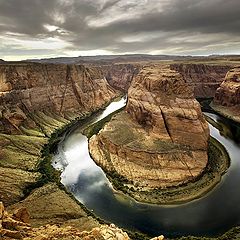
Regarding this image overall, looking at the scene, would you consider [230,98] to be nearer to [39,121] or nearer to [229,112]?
[229,112]

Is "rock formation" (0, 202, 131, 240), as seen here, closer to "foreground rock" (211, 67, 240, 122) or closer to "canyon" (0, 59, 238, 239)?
"canyon" (0, 59, 238, 239)

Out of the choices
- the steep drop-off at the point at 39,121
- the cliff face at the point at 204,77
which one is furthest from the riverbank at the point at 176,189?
the cliff face at the point at 204,77

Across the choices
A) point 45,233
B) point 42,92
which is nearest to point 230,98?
point 42,92

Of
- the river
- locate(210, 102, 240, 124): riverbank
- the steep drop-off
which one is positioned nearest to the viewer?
the river

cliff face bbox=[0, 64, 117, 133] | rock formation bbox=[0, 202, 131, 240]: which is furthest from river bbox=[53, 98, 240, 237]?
cliff face bbox=[0, 64, 117, 133]

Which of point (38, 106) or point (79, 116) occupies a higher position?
point (38, 106)

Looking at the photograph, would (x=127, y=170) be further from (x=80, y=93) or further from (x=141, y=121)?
(x=80, y=93)

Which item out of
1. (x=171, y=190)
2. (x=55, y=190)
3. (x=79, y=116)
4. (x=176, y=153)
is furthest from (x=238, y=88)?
(x=55, y=190)
